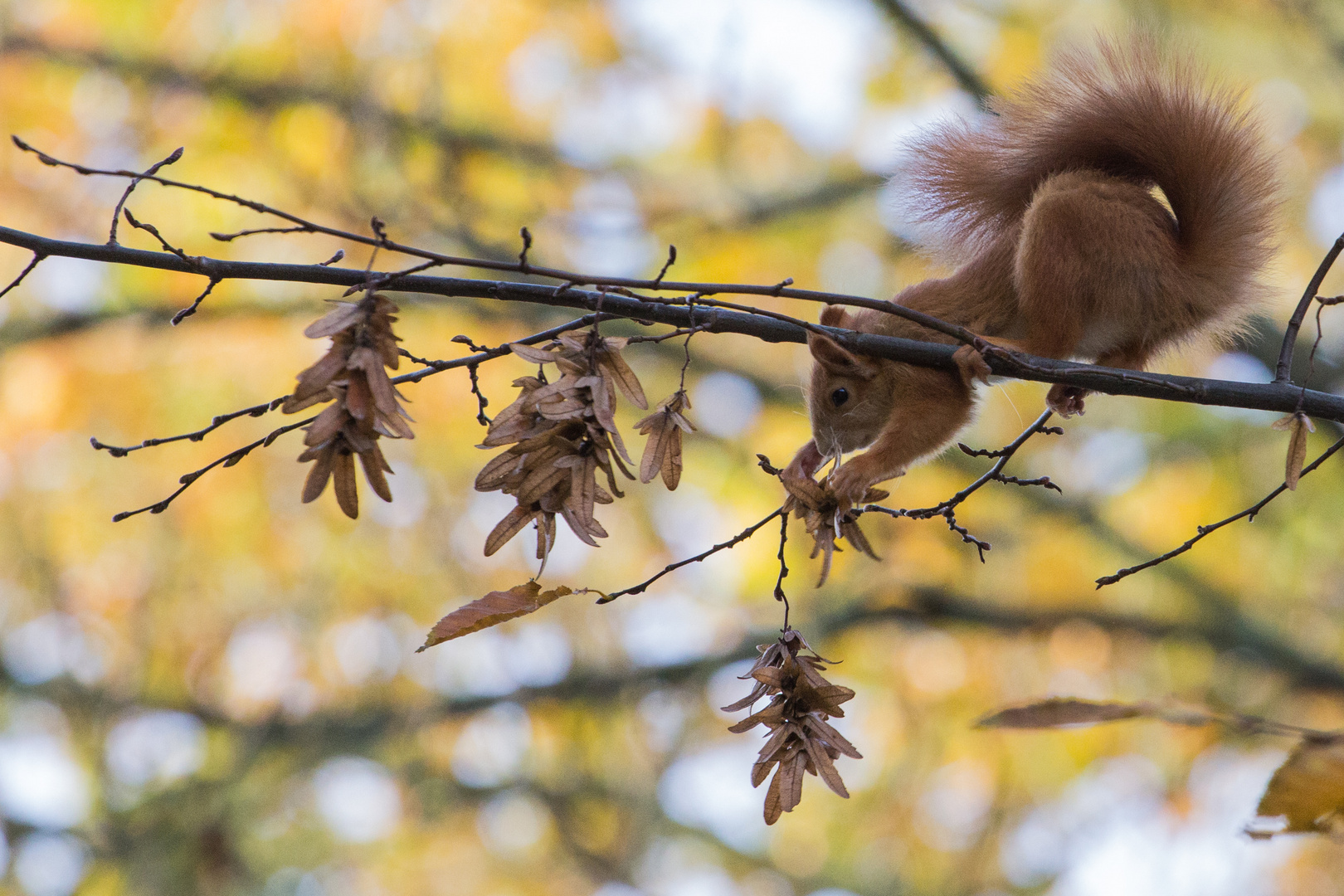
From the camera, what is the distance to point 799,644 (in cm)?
176

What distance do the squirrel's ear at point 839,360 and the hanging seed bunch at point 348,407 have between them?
0.92 m

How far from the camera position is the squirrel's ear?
7.71ft

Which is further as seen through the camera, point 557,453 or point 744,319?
point 744,319

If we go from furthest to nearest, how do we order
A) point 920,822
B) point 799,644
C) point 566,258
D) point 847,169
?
point 920,822
point 847,169
point 566,258
point 799,644

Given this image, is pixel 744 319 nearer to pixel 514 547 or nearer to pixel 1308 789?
pixel 1308 789

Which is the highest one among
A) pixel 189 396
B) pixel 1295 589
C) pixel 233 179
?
pixel 233 179

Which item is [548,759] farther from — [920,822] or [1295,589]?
[1295,589]

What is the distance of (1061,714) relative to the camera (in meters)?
1.39

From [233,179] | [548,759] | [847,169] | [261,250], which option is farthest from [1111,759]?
[233,179]

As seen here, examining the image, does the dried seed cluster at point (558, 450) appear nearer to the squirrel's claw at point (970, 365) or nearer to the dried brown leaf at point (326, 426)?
the dried brown leaf at point (326, 426)

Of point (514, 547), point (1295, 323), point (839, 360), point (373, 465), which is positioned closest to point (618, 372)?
point (373, 465)

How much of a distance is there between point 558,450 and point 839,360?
1.16m

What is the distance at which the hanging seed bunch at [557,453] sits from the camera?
5.13 feet

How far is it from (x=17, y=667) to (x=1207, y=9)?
29.6ft
